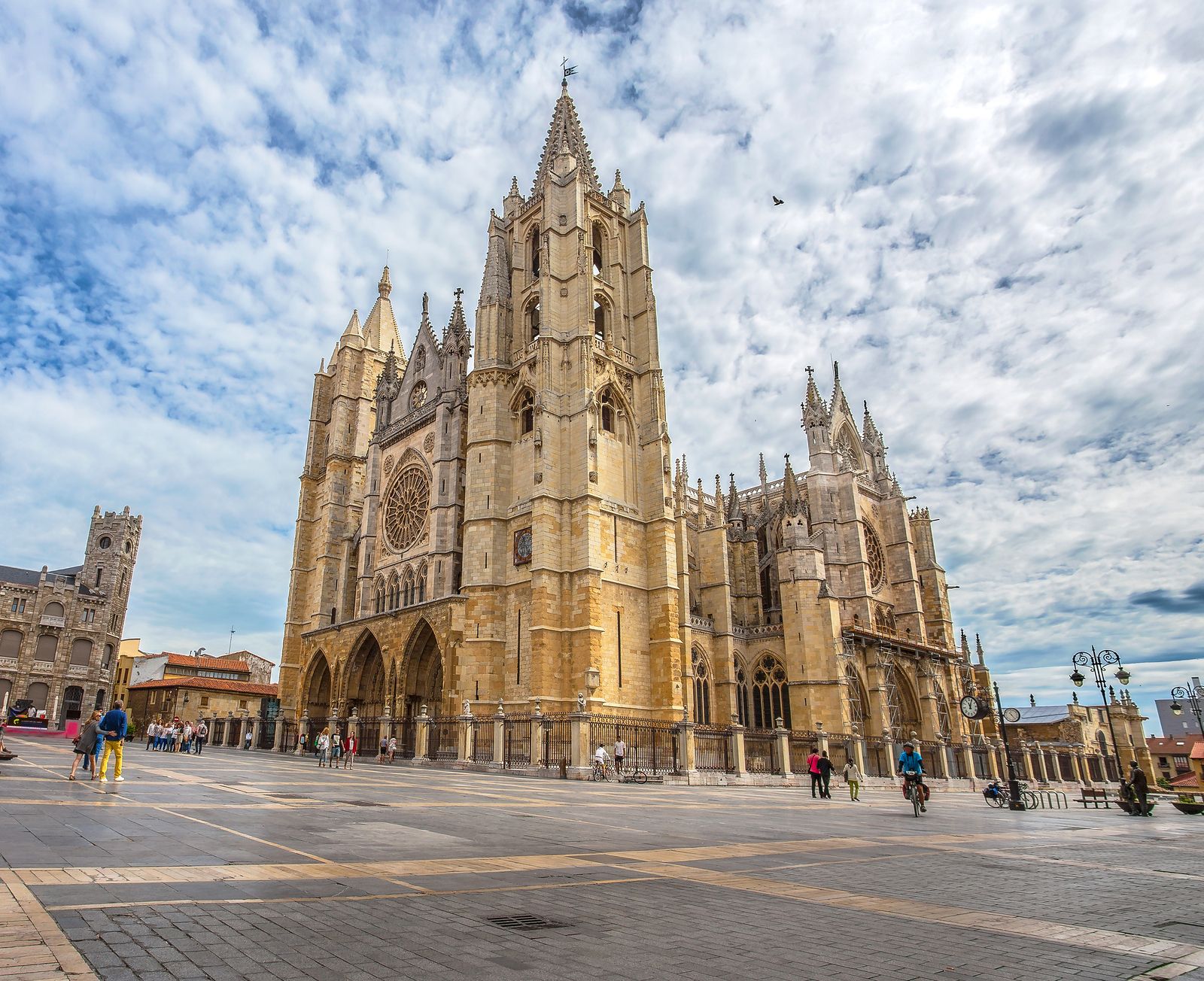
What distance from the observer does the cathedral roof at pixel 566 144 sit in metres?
39.3

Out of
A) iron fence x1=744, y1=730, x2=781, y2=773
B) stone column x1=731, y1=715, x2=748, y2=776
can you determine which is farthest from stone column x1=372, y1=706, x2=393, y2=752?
iron fence x1=744, y1=730, x2=781, y2=773

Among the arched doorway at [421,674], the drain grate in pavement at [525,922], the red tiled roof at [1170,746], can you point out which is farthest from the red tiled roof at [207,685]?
the red tiled roof at [1170,746]

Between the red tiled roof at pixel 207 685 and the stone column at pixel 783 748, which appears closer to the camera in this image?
the stone column at pixel 783 748

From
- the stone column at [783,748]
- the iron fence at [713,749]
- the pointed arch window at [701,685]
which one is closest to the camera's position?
the iron fence at [713,749]

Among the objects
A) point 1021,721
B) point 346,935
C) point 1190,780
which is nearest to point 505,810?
point 346,935

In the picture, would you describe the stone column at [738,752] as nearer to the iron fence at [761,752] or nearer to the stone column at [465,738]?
the iron fence at [761,752]

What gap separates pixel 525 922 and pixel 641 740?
24.8m

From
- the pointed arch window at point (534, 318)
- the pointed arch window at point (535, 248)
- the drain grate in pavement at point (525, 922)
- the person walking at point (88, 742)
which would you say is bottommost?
the drain grate in pavement at point (525, 922)

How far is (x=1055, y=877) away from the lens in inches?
276

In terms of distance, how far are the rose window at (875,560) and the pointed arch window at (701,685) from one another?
1256 cm

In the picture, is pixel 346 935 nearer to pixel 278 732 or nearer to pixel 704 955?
pixel 704 955

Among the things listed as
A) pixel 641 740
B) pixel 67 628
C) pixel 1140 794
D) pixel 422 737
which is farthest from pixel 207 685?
pixel 1140 794

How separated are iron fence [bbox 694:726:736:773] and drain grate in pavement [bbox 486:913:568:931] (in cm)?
2204

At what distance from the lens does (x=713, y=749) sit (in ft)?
89.0
